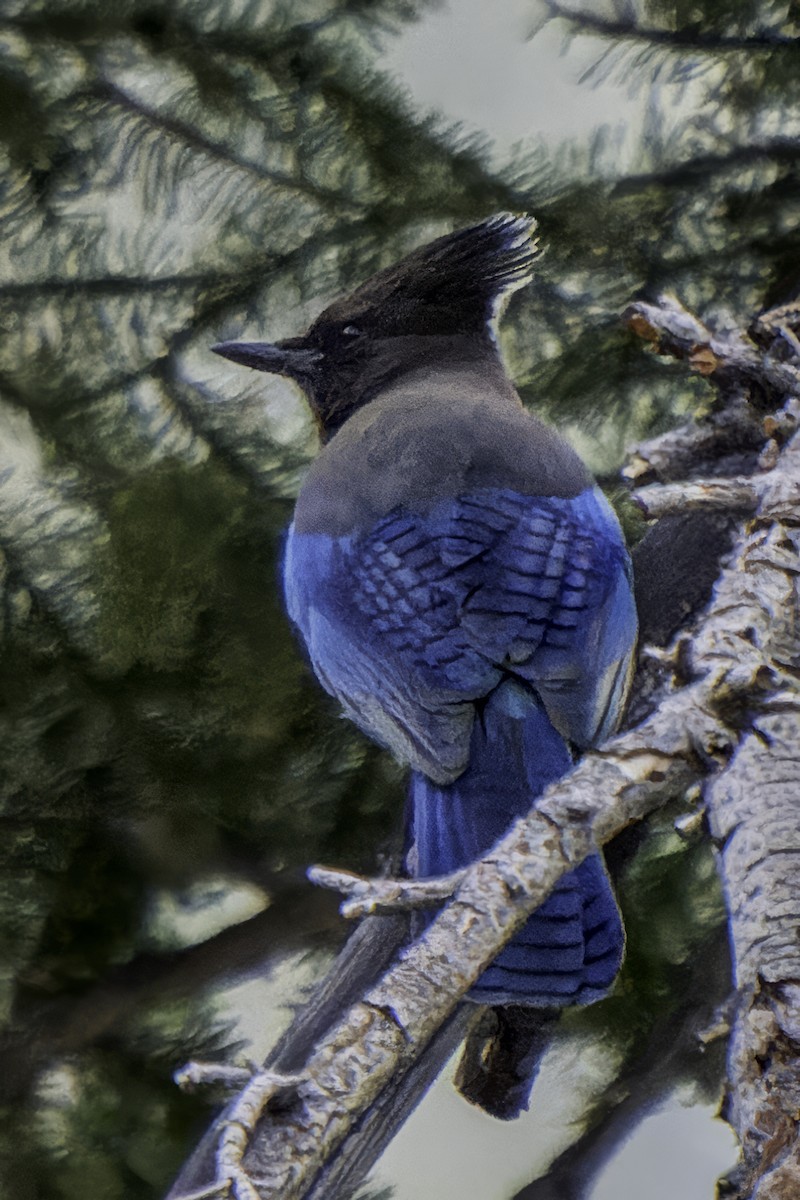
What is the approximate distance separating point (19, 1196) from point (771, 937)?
75 cm

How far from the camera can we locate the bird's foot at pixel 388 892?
0.72 metres

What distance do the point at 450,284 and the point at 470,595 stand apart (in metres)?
0.41

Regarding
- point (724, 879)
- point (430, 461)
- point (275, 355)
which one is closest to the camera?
point (724, 879)

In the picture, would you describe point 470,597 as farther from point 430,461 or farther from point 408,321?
point 408,321

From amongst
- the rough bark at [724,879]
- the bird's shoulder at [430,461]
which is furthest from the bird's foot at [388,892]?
the bird's shoulder at [430,461]

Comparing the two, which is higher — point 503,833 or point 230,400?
point 230,400

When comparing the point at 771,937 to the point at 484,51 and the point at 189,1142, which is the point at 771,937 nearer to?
the point at 189,1142

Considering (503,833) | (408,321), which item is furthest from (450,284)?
(503,833)

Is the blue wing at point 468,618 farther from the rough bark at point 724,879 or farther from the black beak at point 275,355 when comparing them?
the black beak at point 275,355

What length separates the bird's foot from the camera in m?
0.72

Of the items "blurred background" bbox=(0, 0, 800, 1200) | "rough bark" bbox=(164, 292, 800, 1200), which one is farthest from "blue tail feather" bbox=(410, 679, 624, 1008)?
"blurred background" bbox=(0, 0, 800, 1200)

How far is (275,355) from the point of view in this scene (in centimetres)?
125

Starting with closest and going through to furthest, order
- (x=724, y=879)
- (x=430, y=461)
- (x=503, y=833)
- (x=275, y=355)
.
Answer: (x=724, y=879) → (x=503, y=833) → (x=430, y=461) → (x=275, y=355)

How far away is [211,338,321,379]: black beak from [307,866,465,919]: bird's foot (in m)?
0.61
